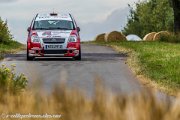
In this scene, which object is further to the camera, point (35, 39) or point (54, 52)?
point (35, 39)

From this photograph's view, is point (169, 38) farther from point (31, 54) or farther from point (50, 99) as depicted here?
point (50, 99)

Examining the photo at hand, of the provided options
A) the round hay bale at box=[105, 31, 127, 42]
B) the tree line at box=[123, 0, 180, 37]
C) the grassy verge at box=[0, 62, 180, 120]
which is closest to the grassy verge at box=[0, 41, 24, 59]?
the round hay bale at box=[105, 31, 127, 42]

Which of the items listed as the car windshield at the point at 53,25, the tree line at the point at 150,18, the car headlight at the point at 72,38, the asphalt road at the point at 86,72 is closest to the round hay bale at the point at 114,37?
the asphalt road at the point at 86,72

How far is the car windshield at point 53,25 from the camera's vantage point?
80.4ft

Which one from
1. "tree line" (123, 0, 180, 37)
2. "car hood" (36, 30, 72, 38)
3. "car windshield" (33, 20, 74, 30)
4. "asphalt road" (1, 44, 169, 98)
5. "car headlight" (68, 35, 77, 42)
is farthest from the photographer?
"tree line" (123, 0, 180, 37)

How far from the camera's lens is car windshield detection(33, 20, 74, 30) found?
24500mm

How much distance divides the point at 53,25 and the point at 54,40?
3.82 feet

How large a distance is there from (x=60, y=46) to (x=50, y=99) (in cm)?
2060

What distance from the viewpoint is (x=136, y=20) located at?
356 feet

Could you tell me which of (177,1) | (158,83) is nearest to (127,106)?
(158,83)

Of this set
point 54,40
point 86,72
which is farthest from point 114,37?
point 86,72

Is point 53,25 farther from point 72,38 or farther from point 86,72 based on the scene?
point 86,72

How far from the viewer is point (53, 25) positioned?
2475 centimetres

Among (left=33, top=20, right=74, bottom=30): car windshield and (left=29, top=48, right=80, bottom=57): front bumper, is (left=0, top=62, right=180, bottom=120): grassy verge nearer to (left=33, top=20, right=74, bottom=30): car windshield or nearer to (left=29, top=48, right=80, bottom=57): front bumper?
(left=29, top=48, right=80, bottom=57): front bumper
